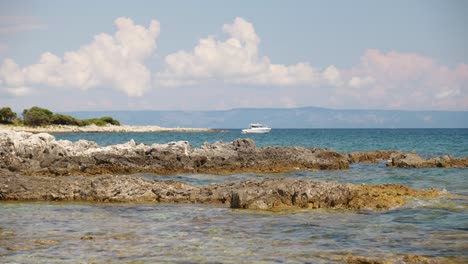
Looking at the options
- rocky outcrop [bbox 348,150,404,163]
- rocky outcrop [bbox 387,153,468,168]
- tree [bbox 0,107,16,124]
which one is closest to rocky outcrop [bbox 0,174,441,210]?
rocky outcrop [bbox 387,153,468,168]

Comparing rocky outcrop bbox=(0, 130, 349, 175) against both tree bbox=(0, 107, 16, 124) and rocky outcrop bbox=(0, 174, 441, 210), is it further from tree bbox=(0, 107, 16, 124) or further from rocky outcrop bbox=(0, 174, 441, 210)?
tree bbox=(0, 107, 16, 124)

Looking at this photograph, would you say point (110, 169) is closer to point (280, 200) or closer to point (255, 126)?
point (280, 200)

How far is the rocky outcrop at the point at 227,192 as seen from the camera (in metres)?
19.7

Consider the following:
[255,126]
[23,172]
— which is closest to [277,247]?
[23,172]

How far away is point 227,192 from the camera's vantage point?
21.8 metres

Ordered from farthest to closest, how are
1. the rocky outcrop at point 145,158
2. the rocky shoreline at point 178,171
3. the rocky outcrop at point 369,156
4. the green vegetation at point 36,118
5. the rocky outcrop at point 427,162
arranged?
the green vegetation at point 36,118, the rocky outcrop at point 369,156, the rocky outcrop at point 427,162, the rocky outcrop at point 145,158, the rocky shoreline at point 178,171

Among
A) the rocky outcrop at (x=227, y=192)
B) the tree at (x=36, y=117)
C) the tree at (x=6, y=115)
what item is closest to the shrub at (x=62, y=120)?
the tree at (x=36, y=117)

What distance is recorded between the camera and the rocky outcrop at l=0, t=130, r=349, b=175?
34.1 meters

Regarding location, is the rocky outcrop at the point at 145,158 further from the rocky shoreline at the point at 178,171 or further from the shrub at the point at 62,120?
the shrub at the point at 62,120

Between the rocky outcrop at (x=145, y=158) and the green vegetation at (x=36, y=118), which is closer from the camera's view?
the rocky outcrop at (x=145, y=158)

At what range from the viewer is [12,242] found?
47.8ft

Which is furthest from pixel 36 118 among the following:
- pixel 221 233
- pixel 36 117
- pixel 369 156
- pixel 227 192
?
pixel 221 233

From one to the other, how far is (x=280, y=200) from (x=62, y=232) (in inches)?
298

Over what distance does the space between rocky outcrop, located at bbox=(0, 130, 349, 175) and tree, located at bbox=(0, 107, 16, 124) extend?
10873 cm
